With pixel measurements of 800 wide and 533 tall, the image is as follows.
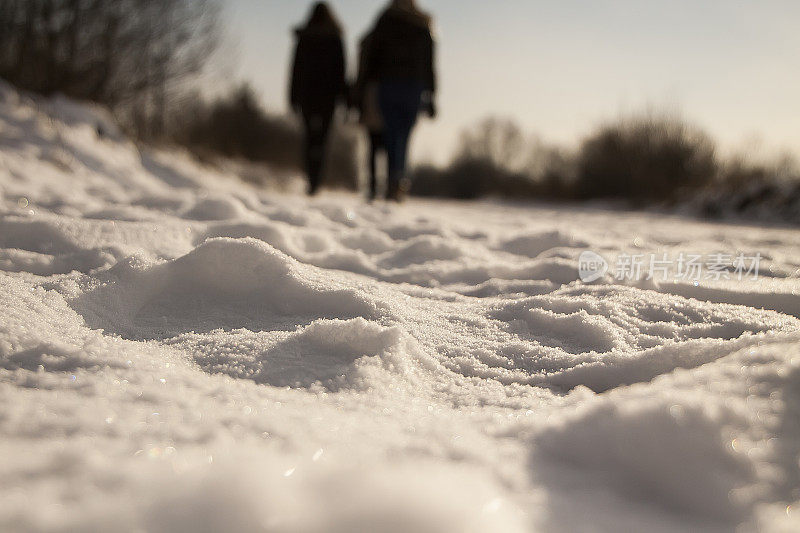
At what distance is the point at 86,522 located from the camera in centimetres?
49

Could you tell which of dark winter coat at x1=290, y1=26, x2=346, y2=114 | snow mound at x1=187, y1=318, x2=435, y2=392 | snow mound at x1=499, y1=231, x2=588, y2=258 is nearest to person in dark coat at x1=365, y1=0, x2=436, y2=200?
dark winter coat at x1=290, y1=26, x2=346, y2=114

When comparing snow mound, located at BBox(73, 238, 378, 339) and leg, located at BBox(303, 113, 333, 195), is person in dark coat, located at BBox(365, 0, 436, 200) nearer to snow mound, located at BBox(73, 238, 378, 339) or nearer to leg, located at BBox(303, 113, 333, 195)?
leg, located at BBox(303, 113, 333, 195)

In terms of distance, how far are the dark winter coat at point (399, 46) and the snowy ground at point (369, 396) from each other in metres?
2.87

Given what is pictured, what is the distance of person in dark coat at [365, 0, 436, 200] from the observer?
4027 mm

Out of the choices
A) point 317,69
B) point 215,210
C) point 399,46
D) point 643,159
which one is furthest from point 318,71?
point 643,159

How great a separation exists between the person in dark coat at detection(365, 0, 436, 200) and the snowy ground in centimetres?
277

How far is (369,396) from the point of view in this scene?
794 millimetres

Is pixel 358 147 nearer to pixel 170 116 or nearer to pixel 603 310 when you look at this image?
pixel 170 116

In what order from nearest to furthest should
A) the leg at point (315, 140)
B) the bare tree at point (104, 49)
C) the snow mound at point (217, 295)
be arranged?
the snow mound at point (217, 295), the bare tree at point (104, 49), the leg at point (315, 140)

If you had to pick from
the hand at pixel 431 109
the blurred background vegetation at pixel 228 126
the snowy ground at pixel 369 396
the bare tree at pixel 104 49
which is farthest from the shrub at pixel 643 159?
the snowy ground at pixel 369 396

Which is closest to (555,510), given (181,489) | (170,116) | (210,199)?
(181,489)

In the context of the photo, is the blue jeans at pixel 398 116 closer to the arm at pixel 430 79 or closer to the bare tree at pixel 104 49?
the arm at pixel 430 79

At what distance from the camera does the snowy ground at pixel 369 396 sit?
1.77ft

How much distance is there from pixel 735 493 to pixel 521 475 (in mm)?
220
